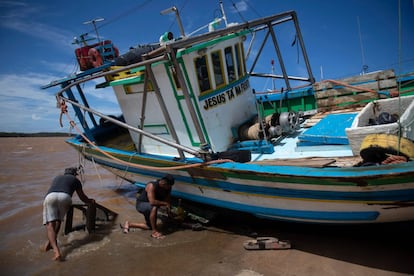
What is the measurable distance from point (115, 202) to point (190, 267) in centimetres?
399

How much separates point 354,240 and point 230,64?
149 inches

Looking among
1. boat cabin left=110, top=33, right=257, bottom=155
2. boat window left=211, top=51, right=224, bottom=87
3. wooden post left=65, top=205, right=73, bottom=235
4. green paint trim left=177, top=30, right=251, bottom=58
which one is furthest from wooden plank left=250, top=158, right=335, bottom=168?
wooden post left=65, top=205, right=73, bottom=235

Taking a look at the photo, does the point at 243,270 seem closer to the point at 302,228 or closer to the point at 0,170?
the point at 302,228

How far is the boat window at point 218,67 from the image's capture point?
17.2 ft

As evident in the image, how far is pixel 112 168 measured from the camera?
22.5ft

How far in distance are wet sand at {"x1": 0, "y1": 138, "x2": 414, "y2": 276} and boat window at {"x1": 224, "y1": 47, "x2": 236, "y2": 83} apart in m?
2.76

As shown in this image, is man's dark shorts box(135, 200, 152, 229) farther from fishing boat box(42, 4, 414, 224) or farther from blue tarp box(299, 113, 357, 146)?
blue tarp box(299, 113, 357, 146)

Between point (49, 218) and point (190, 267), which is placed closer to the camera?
point (190, 267)

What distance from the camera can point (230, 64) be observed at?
562 cm

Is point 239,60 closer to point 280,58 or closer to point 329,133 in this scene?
point 280,58

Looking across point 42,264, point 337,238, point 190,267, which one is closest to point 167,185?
point 190,267

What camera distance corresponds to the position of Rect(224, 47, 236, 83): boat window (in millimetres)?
5520

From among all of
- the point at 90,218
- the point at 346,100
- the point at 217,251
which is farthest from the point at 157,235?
the point at 346,100

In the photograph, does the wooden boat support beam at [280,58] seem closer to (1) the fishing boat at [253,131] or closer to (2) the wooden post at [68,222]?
(1) the fishing boat at [253,131]
